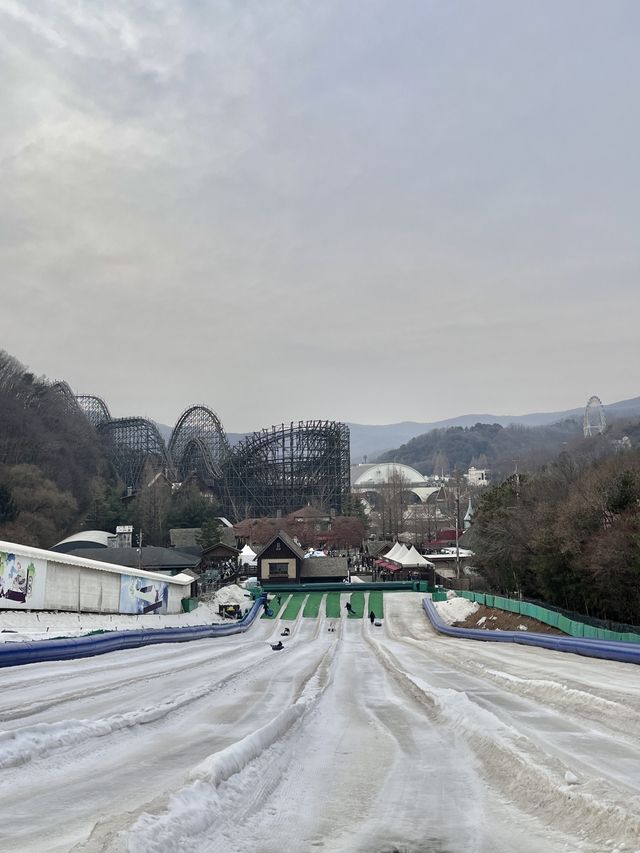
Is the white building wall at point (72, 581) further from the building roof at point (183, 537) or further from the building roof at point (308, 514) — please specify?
the building roof at point (308, 514)

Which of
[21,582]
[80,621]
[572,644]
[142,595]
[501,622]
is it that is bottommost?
[501,622]

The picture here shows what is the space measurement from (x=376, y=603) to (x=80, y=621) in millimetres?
31327

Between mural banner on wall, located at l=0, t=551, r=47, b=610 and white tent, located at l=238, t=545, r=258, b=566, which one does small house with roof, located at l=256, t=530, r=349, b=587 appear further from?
mural banner on wall, located at l=0, t=551, r=47, b=610

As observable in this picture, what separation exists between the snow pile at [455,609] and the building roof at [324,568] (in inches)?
727

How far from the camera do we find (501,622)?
126 feet

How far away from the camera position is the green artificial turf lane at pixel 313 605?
53.3 m

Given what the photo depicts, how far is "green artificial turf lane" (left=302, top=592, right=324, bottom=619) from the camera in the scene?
2099 inches

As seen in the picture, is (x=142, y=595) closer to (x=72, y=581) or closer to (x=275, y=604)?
(x=72, y=581)

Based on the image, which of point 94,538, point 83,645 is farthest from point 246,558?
point 83,645

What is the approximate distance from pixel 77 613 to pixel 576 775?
2950 cm

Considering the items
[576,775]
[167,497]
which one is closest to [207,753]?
[576,775]

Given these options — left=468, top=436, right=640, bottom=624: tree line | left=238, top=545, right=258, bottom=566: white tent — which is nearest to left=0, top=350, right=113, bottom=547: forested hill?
left=238, top=545, right=258, bottom=566: white tent

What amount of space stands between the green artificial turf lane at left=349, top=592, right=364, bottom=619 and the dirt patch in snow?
9387 millimetres

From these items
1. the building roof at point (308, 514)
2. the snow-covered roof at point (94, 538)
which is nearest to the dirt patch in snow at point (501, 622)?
the snow-covered roof at point (94, 538)
